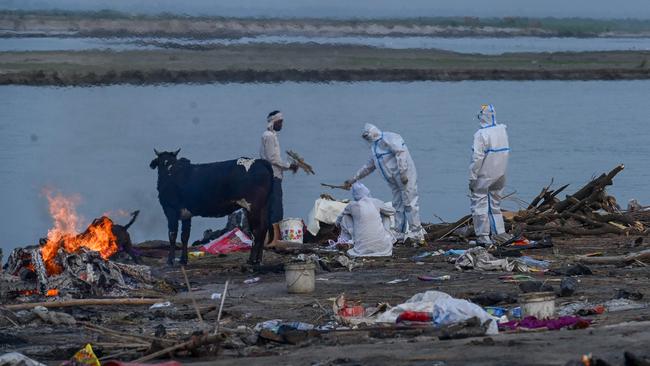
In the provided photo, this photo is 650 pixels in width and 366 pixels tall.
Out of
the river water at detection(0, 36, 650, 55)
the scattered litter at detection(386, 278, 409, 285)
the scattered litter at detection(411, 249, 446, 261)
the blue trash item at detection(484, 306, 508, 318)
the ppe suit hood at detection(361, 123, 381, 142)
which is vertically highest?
the river water at detection(0, 36, 650, 55)

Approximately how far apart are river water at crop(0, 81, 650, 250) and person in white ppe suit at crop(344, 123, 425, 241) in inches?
214

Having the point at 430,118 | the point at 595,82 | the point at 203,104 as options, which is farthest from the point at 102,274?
the point at 595,82

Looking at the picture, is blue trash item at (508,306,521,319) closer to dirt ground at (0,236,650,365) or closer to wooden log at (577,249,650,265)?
dirt ground at (0,236,650,365)

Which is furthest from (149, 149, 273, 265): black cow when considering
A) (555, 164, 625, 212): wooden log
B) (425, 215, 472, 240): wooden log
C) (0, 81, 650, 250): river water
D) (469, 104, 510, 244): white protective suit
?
(0, 81, 650, 250): river water

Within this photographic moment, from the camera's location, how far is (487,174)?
72.9 ft

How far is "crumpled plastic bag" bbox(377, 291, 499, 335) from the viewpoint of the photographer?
1432cm

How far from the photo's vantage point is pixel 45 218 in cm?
2994

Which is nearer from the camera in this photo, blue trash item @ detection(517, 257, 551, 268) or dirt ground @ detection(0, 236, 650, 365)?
dirt ground @ detection(0, 236, 650, 365)

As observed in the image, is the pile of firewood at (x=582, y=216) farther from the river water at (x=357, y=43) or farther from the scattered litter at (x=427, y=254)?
the river water at (x=357, y=43)

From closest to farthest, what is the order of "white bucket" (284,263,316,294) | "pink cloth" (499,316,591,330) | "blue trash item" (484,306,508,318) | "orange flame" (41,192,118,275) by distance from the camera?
"pink cloth" (499,316,591,330) → "blue trash item" (484,306,508,318) → "white bucket" (284,263,316,294) → "orange flame" (41,192,118,275)

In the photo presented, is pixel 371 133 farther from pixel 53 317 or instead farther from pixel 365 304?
pixel 53 317

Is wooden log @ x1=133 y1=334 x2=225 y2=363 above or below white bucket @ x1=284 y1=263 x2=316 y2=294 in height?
below

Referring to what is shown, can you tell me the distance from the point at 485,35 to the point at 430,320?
87060 millimetres

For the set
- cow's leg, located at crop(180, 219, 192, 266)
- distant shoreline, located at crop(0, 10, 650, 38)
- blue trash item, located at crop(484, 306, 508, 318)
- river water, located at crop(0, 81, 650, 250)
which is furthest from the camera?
distant shoreline, located at crop(0, 10, 650, 38)
